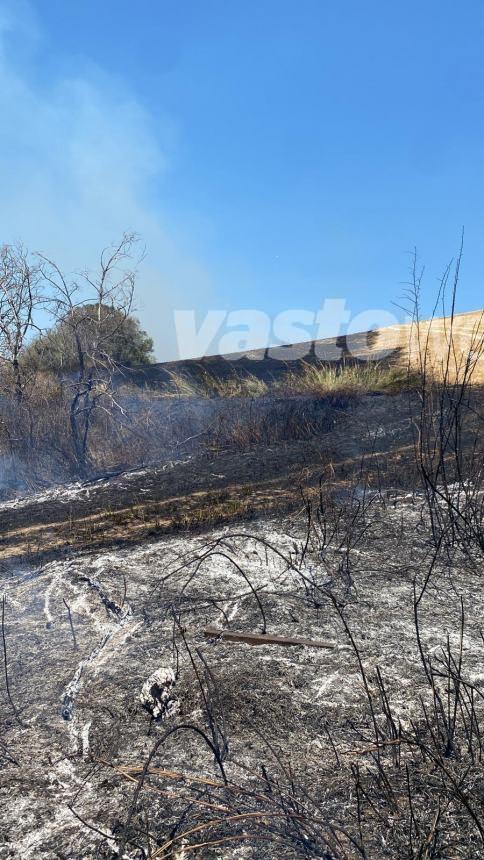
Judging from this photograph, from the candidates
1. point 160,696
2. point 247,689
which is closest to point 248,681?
point 247,689

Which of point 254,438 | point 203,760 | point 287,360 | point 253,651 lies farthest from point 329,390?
point 203,760

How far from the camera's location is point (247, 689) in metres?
3.34

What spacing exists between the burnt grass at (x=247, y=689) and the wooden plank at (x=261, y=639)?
0.04 meters

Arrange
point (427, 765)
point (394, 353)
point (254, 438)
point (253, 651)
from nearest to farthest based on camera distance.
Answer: point (427, 765), point (253, 651), point (254, 438), point (394, 353)

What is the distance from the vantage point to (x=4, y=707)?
11.2ft

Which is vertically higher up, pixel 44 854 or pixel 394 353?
pixel 394 353

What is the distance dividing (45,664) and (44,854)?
4.86 feet

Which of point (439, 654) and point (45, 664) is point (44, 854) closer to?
point (45, 664)

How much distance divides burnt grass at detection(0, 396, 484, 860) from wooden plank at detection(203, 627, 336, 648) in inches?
1.8

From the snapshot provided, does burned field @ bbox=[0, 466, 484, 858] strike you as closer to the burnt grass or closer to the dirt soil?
the burnt grass

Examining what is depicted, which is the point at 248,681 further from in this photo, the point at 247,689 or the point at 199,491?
the point at 199,491

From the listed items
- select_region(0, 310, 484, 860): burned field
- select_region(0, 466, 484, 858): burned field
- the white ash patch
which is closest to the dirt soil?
select_region(0, 310, 484, 860): burned field

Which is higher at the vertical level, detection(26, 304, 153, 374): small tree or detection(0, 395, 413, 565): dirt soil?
detection(26, 304, 153, 374): small tree

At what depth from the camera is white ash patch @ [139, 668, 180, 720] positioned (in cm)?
320
